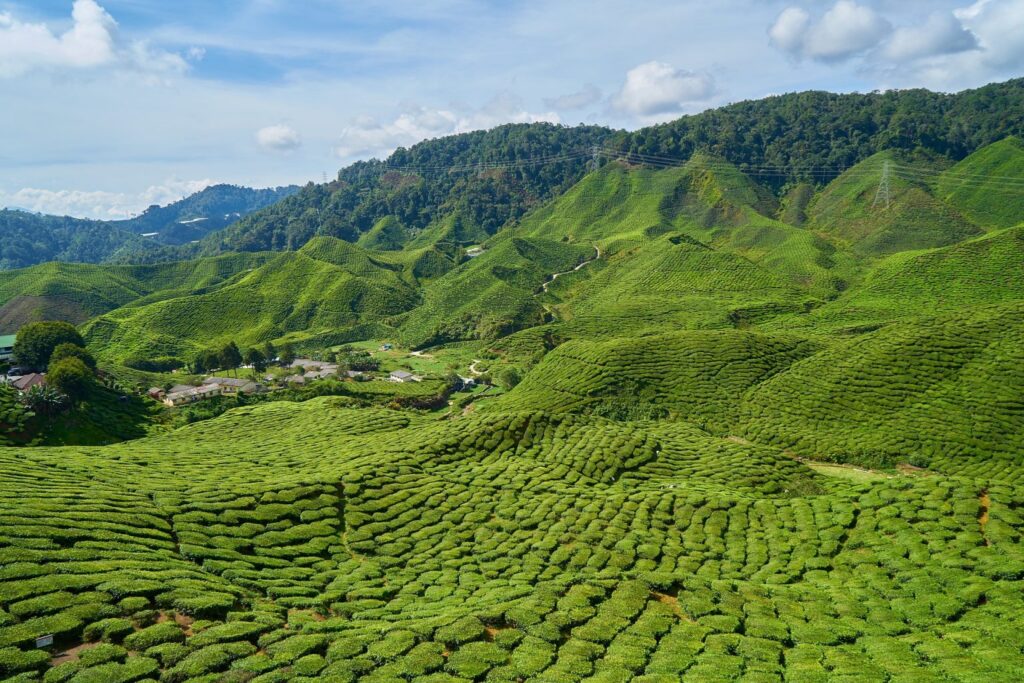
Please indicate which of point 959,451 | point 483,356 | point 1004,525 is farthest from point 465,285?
point 1004,525

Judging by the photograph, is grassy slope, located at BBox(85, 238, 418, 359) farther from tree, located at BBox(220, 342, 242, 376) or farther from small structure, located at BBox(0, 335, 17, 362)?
tree, located at BBox(220, 342, 242, 376)

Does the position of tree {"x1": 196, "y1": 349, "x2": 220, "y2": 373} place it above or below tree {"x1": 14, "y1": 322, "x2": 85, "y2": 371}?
below

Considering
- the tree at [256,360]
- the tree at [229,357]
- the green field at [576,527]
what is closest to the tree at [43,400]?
the green field at [576,527]

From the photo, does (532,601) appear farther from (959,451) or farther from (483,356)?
(483,356)

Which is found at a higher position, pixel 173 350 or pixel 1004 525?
pixel 173 350

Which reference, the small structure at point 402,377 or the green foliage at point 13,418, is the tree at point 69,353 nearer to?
the green foliage at point 13,418

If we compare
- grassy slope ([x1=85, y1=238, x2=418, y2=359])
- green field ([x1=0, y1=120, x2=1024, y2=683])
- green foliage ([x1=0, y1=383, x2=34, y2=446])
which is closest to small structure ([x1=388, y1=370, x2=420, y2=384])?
green field ([x1=0, y1=120, x2=1024, y2=683])
